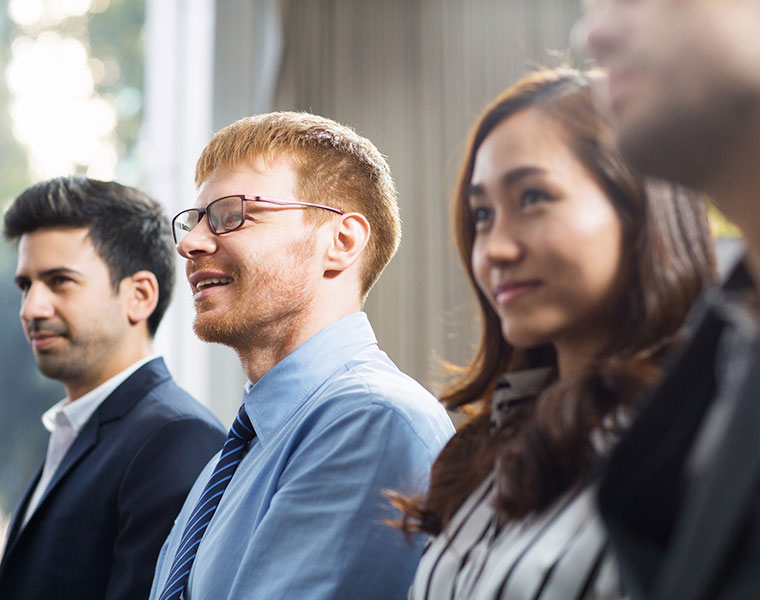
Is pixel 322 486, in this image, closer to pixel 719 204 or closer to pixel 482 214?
pixel 482 214

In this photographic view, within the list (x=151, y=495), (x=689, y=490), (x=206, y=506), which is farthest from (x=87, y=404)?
(x=689, y=490)

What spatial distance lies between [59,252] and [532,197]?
1.62m

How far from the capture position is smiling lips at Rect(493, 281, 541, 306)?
802 millimetres

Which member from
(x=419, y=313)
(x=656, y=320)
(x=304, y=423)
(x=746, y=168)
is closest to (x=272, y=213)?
(x=304, y=423)

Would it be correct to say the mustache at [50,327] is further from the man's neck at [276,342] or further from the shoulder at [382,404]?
the shoulder at [382,404]

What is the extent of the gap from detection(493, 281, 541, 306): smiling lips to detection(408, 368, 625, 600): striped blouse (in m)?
0.19

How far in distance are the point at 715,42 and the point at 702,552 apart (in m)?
0.33

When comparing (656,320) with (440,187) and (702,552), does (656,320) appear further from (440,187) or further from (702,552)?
(440,187)

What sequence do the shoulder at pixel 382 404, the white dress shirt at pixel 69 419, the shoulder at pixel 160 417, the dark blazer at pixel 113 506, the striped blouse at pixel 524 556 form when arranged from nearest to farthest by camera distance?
the striped blouse at pixel 524 556, the shoulder at pixel 382 404, the dark blazer at pixel 113 506, the shoulder at pixel 160 417, the white dress shirt at pixel 69 419

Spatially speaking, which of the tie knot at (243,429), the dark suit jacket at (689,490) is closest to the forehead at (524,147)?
the dark suit jacket at (689,490)

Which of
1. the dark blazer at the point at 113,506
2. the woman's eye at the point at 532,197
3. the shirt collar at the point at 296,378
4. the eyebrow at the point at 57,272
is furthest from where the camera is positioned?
the eyebrow at the point at 57,272

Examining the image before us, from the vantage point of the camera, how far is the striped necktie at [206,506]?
124cm

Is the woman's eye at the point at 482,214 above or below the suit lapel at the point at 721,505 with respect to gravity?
above

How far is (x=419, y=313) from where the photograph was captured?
319 centimetres
